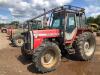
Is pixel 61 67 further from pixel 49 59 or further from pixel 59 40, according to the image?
pixel 59 40

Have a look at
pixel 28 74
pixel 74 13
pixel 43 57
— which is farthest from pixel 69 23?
pixel 28 74

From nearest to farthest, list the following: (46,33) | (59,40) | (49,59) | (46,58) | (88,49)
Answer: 1. (46,58)
2. (49,59)
3. (46,33)
4. (59,40)
5. (88,49)

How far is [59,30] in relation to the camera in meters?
9.37

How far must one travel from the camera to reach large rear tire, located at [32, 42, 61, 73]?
25.8 ft

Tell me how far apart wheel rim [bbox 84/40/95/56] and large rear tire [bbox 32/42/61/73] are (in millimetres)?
2287

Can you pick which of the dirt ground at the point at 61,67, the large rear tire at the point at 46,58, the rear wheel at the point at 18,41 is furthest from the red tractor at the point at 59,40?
the rear wheel at the point at 18,41

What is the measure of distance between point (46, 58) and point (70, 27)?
7.28 ft

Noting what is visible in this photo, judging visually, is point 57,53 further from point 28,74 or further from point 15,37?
point 15,37

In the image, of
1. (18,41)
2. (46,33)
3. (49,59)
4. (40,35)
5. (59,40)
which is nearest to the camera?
(49,59)

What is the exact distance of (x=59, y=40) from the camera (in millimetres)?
9594

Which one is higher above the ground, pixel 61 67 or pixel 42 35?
pixel 42 35

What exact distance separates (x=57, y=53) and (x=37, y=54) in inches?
39.7

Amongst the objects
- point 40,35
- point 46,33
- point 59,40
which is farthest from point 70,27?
point 40,35

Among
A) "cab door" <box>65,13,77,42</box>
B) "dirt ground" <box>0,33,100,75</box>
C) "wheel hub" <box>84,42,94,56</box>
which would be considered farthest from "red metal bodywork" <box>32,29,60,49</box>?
"wheel hub" <box>84,42,94,56</box>
